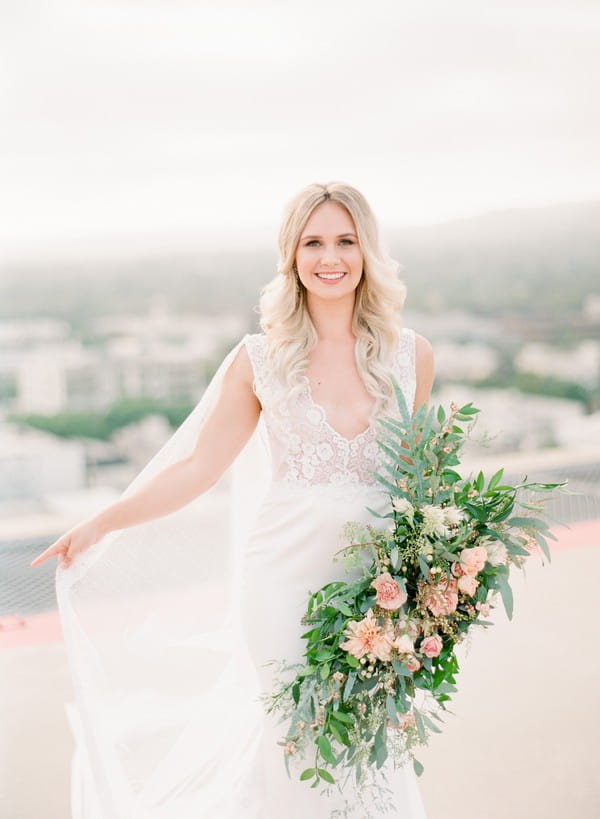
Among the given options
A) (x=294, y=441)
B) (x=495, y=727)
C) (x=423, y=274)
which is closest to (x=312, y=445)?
(x=294, y=441)

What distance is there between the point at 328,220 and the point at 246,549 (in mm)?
711

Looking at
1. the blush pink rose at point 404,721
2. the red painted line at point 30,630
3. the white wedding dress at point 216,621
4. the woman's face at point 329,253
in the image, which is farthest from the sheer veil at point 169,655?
the red painted line at point 30,630

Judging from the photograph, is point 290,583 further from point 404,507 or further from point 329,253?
point 329,253

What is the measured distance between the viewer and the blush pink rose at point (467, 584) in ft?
4.90

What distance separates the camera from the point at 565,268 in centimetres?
2803

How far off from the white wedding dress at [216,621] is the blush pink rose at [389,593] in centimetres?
28

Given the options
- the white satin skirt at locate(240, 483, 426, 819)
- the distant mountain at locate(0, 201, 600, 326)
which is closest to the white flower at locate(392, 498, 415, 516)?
the white satin skirt at locate(240, 483, 426, 819)

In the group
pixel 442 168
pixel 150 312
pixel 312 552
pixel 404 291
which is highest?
pixel 442 168

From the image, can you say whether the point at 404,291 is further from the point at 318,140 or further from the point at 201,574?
the point at 318,140

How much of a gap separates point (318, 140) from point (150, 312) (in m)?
16.8

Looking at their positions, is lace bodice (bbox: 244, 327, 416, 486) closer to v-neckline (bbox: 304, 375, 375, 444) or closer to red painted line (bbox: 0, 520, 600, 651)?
v-neckline (bbox: 304, 375, 375, 444)

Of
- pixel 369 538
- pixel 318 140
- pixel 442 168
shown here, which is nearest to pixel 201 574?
pixel 369 538

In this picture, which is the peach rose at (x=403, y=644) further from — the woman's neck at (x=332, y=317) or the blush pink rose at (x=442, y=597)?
the woman's neck at (x=332, y=317)

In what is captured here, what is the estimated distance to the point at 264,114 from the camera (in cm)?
3500
